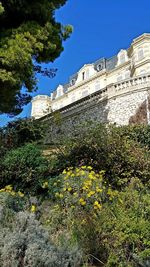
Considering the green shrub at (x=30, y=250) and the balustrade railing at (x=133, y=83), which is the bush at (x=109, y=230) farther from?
the balustrade railing at (x=133, y=83)

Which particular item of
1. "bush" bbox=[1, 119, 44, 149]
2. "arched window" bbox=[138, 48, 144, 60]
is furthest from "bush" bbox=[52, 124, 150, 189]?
"arched window" bbox=[138, 48, 144, 60]

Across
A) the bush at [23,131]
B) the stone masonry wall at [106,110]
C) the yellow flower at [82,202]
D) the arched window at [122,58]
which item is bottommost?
the yellow flower at [82,202]

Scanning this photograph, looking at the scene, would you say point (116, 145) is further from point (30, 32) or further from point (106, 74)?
point (106, 74)

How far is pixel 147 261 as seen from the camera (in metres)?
4.00

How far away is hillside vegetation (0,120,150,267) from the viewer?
360cm

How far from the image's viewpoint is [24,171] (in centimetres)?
736

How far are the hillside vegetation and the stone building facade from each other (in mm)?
4866

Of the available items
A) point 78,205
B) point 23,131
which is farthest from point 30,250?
point 23,131


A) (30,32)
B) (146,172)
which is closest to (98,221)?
(146,172)

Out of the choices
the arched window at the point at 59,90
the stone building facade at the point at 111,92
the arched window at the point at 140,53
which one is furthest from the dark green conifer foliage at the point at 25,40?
the arched window at the point at 59,90

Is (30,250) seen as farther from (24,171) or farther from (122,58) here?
(122,58)

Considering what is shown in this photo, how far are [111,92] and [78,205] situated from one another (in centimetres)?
1389

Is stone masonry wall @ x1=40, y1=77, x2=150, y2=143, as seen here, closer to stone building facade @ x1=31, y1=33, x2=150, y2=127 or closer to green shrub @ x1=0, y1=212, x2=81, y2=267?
stone building facade @ x1=31, y1=33, x2=150, y2=127

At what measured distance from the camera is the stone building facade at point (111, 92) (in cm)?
1797
